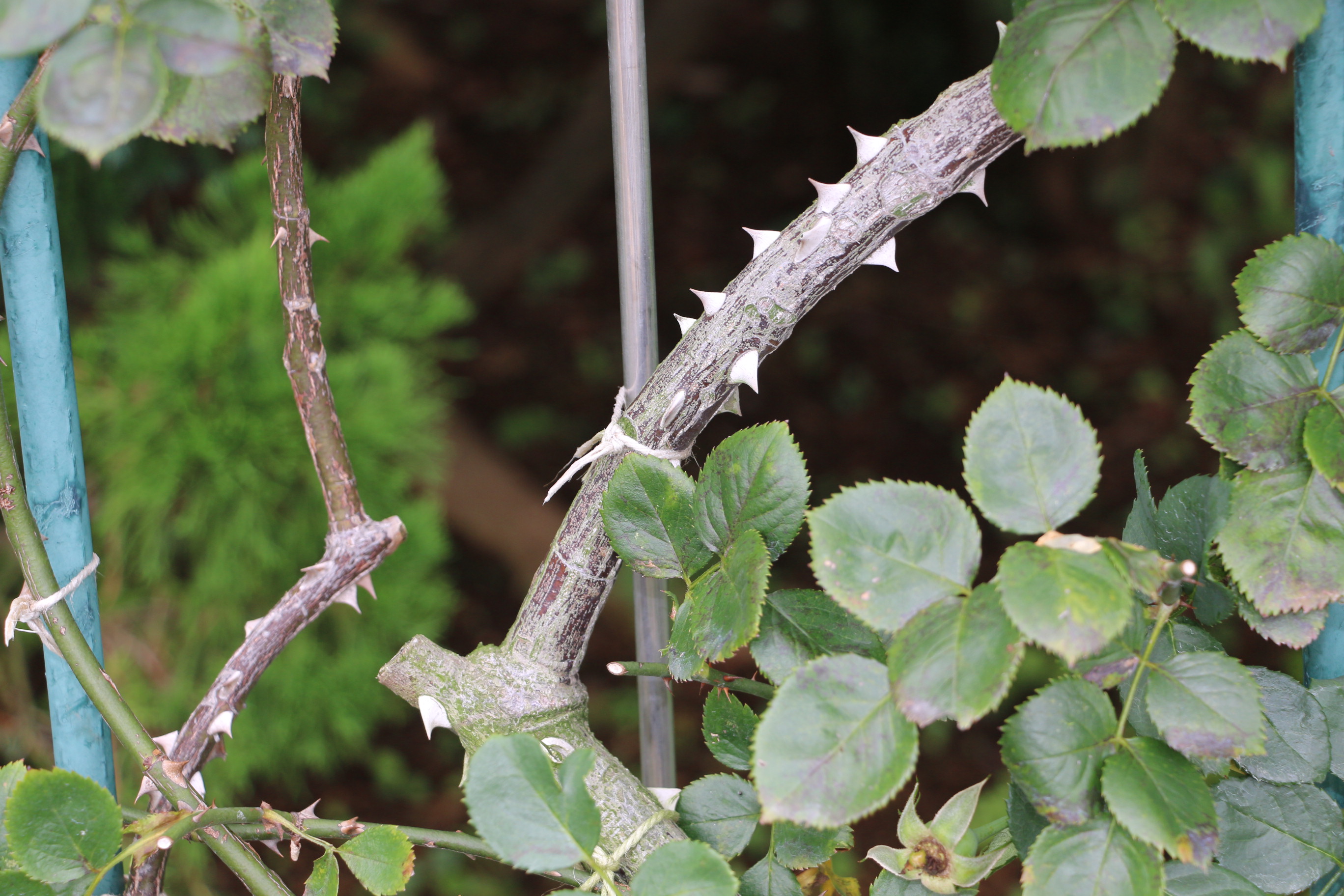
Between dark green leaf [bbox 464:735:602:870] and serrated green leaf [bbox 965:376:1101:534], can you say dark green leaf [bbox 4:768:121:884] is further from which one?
serrated green leaf [bbox 965:376:1101:534]

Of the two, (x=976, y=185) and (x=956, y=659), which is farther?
(x=976, y=185)

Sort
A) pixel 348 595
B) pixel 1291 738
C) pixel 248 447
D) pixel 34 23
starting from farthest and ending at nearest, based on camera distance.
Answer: pixel 248 447, pixel 348 595, pixel 1291 738, pixel 34 23

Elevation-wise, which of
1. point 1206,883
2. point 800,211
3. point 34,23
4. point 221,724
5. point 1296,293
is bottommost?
point 1206,883

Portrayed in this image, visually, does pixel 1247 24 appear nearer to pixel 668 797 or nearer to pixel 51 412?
pixel 668 797

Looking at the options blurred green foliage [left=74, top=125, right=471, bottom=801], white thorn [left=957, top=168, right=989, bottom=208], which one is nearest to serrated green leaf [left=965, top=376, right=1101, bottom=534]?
white thorn [left=957, top=168, right=989, bottom=208]

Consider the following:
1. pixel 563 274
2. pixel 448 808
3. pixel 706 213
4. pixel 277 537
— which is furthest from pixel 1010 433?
pixel 706 213

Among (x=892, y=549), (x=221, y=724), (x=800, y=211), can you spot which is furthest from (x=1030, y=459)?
(x=800, y=211)

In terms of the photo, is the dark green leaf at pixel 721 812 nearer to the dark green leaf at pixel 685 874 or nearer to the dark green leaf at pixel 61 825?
the dark green leaf at pixel 685 874

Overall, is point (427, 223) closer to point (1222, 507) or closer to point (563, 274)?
point (1222, 507)
